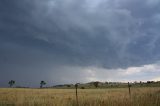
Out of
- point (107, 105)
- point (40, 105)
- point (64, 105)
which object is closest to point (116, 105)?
point (107, 105)

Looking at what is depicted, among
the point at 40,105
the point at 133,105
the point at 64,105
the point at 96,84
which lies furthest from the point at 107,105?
the point at 96,84

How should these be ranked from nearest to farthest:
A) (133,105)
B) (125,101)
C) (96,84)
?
(133,105) < (125,101) < (96,84)

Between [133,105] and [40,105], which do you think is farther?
[40,105]

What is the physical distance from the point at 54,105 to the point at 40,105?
3.75ft

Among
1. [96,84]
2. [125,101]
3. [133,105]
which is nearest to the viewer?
[133,105]

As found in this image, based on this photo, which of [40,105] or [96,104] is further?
[40,105]

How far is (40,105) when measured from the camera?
14.9m

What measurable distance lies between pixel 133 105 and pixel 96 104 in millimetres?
1921

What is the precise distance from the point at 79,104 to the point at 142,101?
3.47 m

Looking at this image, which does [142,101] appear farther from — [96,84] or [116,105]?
[96,84]

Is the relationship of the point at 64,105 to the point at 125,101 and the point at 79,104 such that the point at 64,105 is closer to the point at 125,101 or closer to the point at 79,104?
the point at 79,104

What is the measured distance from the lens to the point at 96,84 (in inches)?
6703

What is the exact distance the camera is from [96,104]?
44.5 feet

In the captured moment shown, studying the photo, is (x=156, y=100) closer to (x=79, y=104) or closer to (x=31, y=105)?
(x=79, y=104)
